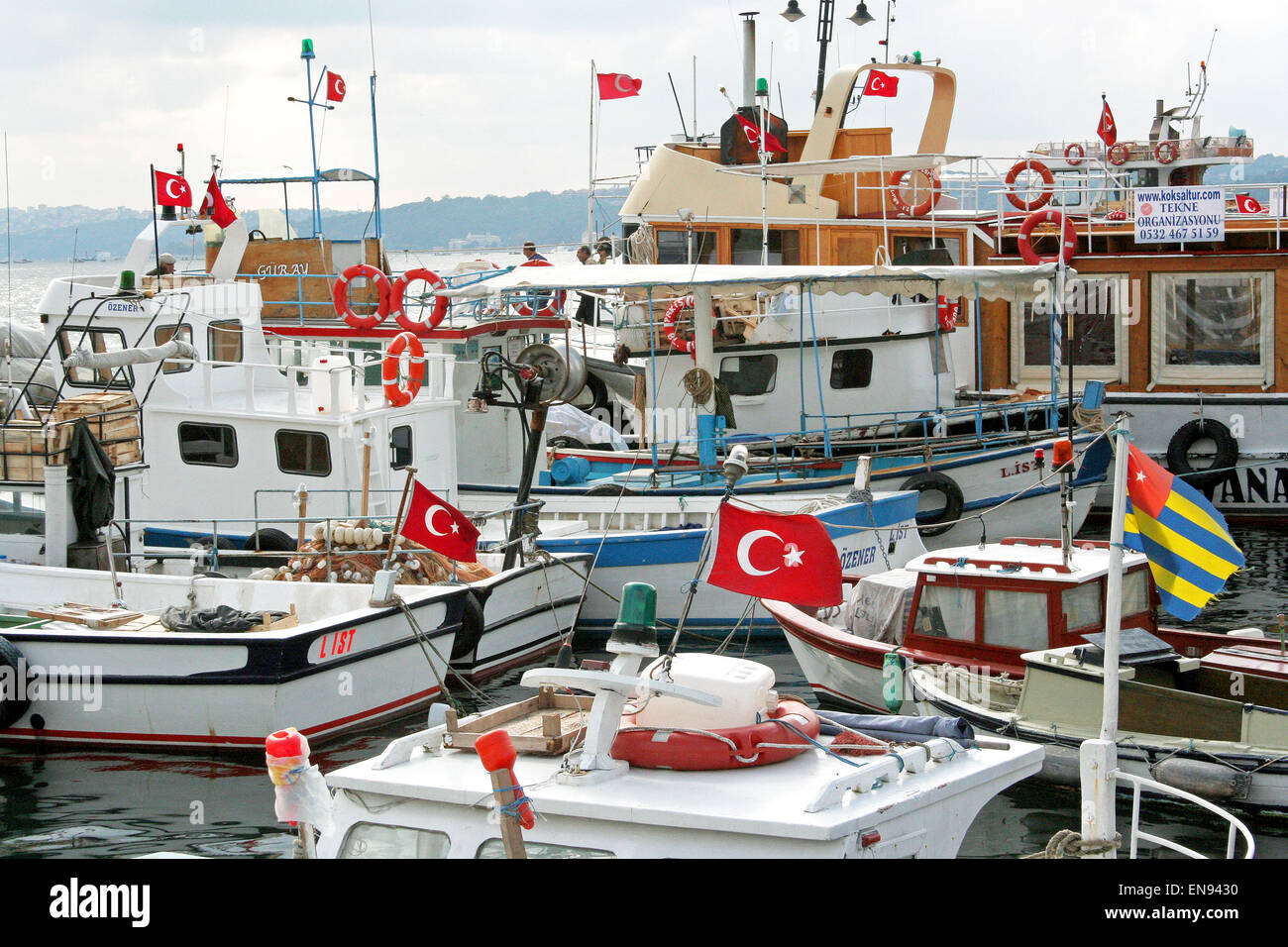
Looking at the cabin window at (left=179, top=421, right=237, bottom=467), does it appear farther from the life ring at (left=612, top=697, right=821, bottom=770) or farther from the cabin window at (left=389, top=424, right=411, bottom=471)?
the life ring at (left=612, top=697, right=821, bottom=770)

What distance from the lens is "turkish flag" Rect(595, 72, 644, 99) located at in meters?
26.0

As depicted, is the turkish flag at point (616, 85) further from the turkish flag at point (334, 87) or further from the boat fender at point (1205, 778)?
the boat fender at point (1205, 778)

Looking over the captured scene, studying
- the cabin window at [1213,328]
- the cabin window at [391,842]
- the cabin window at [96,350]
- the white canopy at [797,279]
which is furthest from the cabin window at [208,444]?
the cabin window at [1213,328]

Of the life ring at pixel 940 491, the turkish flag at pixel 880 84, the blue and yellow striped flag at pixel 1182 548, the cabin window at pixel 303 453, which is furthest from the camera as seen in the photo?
the turkish flag at pixel 880 84

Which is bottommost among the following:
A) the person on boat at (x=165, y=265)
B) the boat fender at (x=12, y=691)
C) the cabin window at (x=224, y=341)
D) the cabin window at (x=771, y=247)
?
the boat fender at (x=12, y=691)

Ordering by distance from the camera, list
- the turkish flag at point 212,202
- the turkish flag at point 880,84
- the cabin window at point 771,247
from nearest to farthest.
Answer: the turkish flag at point 212,202 < the cabin window at point 771,247 < the turkish flag at point 880,84

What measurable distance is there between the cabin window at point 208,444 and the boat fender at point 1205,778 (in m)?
11.0

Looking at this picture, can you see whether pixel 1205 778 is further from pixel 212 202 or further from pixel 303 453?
pixel 212 202

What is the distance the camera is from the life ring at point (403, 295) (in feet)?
59.4

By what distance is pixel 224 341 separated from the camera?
59.4 feet

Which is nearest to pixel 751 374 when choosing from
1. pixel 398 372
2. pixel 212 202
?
pixel 398 372

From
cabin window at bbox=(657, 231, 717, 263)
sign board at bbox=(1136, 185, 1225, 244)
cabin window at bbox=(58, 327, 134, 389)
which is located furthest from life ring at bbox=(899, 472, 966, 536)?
cabin window at bbox=(58, 327, 134, 389)

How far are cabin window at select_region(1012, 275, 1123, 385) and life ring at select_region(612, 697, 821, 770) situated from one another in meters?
19.1

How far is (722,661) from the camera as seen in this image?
6492 mm
